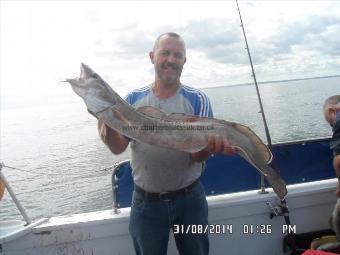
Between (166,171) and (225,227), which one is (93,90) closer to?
(166,171)

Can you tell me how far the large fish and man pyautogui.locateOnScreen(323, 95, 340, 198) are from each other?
108 cm

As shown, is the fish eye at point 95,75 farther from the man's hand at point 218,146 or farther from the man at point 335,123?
the man at point 335,123

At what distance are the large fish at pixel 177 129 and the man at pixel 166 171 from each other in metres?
0.23

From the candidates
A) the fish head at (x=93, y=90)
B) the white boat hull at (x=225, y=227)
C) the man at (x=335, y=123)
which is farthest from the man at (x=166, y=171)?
the man at (x=335, y=123)

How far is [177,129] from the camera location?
3332 millimetres

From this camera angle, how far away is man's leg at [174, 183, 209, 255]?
3.64m

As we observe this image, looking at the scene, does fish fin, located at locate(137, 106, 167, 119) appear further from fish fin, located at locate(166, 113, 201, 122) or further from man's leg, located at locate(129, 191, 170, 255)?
man's leg, located at locate(129, 191, 170, 255)

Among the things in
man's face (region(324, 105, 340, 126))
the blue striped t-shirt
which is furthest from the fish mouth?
man's face (region(324, 105, 340, 126))

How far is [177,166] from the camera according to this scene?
3.56 meters

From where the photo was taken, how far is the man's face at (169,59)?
11.7 feet

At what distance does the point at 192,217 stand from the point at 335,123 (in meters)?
1.93

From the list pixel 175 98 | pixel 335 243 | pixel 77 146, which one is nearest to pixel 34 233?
pixel 175 98

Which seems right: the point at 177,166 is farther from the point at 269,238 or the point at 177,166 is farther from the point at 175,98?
the point at 269,238

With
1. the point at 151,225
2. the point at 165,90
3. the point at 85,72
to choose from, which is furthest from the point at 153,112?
the point at 151,225
